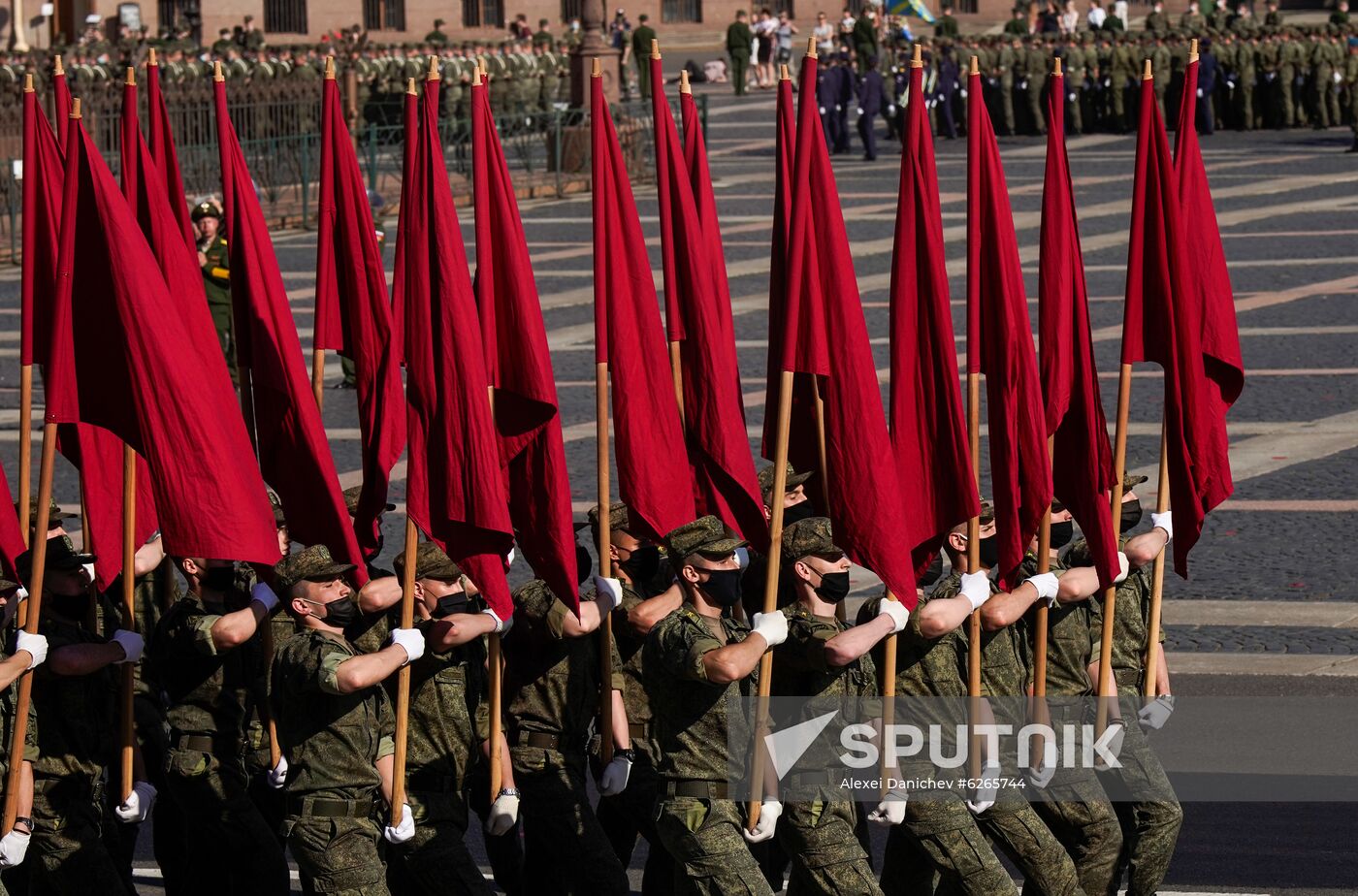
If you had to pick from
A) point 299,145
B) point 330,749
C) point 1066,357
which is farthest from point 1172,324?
point 299,145

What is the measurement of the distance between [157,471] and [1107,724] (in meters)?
2.92

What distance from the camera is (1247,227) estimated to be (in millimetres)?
22688

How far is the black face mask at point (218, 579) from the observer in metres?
6.83

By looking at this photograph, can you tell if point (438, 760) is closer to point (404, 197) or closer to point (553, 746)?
point (553, 746)

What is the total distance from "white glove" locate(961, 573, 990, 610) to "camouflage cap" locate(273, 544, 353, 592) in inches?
67.6

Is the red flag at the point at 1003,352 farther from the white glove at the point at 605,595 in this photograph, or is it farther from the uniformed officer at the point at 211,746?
the uniformed officer at the point at 211,746

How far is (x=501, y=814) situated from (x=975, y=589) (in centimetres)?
146

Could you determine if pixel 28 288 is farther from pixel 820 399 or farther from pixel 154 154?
pixel 820 399

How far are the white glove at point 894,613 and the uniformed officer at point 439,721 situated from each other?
1.07 metres

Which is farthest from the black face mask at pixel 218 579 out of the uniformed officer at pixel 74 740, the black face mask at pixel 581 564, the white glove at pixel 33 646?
the black face mask at pixel 581 564

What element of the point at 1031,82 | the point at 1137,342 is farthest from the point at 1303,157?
the point at 1137,342

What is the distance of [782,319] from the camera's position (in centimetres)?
724

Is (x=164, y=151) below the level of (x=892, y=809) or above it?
above

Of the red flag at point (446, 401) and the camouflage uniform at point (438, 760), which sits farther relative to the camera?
the red flag at point (446, 401)
